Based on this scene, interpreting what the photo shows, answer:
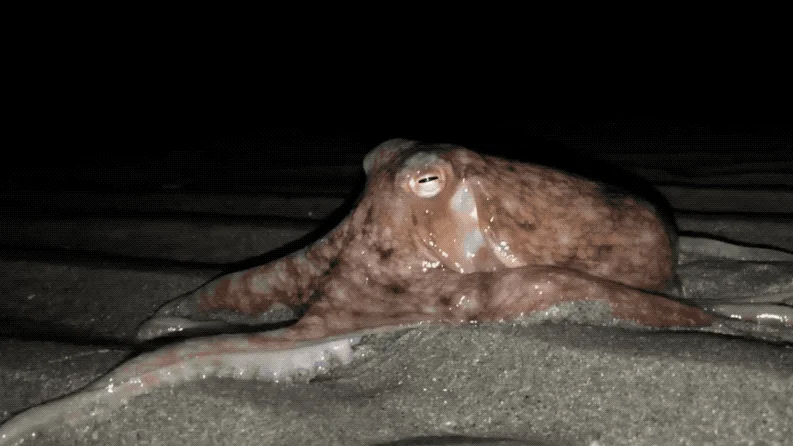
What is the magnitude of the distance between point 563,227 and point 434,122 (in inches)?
182

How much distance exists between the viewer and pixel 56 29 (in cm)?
1216

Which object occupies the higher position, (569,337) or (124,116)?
(569,337)

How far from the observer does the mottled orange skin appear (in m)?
2.37

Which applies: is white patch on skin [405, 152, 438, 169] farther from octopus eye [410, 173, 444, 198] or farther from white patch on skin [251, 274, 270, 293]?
white patch on skin [251, 274, 270, 293]

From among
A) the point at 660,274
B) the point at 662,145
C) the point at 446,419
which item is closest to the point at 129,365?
the point at 446,419

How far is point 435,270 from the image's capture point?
8.19 feet

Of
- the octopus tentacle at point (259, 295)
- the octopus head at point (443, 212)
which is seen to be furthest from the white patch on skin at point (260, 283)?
the octopus head at point (443, 212)

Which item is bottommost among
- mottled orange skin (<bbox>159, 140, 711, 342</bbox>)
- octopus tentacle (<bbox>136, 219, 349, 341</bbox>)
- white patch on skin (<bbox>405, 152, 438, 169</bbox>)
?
octopus tentacle (<bbox>136, 219, 349, 341</bbox>)

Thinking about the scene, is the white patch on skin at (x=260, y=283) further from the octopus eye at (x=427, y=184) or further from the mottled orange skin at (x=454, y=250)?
the octopus eye at (x=427, y=184)

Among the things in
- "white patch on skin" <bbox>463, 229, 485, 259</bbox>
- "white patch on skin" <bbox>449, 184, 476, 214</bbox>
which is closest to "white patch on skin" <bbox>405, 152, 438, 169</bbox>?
"white patch on skin" <bbox>449, 184, 476, 214</bbox>

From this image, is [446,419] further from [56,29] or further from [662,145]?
[56,29]

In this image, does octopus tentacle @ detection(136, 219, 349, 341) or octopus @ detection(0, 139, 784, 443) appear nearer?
octopus @ detection(0, 139, 784, 443)

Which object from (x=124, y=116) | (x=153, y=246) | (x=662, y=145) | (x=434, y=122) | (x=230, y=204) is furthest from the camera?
(x=124, y=116)

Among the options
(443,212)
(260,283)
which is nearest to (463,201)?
(443,212)
